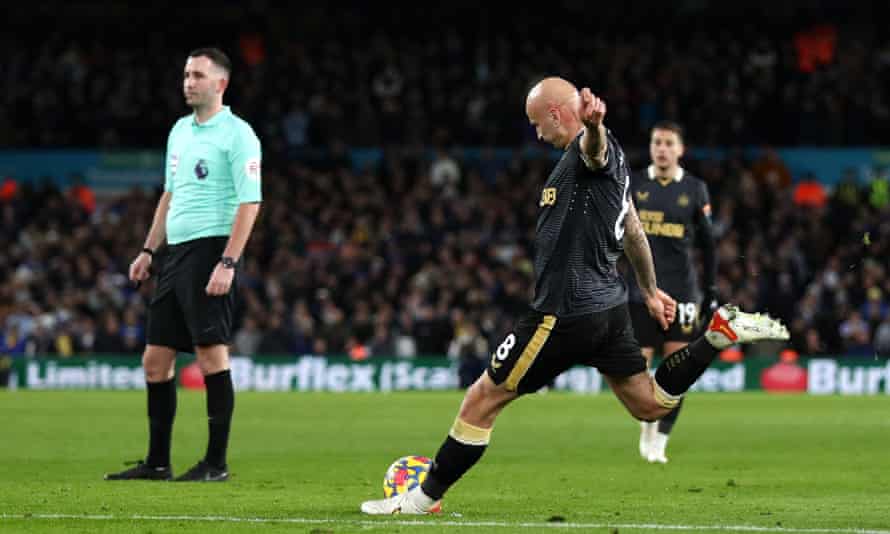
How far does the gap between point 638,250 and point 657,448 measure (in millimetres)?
4135

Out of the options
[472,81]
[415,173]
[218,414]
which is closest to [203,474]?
[218,414]

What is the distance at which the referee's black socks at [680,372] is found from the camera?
27.7ft

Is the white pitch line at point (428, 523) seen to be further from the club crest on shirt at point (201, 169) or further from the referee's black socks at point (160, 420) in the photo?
the club crest on shirt at point (201, 169)

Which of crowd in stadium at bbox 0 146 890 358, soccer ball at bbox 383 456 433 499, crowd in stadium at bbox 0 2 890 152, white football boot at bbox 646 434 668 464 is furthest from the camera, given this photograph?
crowd in stadium at bbox 0 2 890 152

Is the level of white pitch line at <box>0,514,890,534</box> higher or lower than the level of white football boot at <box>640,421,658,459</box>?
higher

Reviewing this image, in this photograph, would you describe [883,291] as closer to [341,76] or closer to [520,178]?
[520,178]

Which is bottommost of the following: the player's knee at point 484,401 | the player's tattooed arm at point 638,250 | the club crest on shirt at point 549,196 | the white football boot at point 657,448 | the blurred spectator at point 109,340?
the blurred spectator at point 109,340

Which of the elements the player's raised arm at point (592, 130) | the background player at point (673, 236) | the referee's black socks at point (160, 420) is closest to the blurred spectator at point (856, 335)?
the background player at point (673, 236)

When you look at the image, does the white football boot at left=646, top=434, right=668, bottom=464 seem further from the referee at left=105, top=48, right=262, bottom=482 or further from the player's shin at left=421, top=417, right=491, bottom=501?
the player's shin at left=421, top=417, right=491, bottom=501

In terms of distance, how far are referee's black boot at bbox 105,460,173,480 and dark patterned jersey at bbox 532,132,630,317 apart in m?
3.44

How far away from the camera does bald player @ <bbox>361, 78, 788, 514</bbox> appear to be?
7984 millimetres

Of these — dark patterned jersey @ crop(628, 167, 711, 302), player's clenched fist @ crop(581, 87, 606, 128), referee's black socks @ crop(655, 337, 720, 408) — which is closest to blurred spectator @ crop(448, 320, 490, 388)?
dark patterned jersey @ crop(628, 167, 711, 302)

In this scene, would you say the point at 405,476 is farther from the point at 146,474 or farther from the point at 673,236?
the point at 673,236

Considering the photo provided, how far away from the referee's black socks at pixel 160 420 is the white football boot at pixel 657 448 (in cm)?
389
